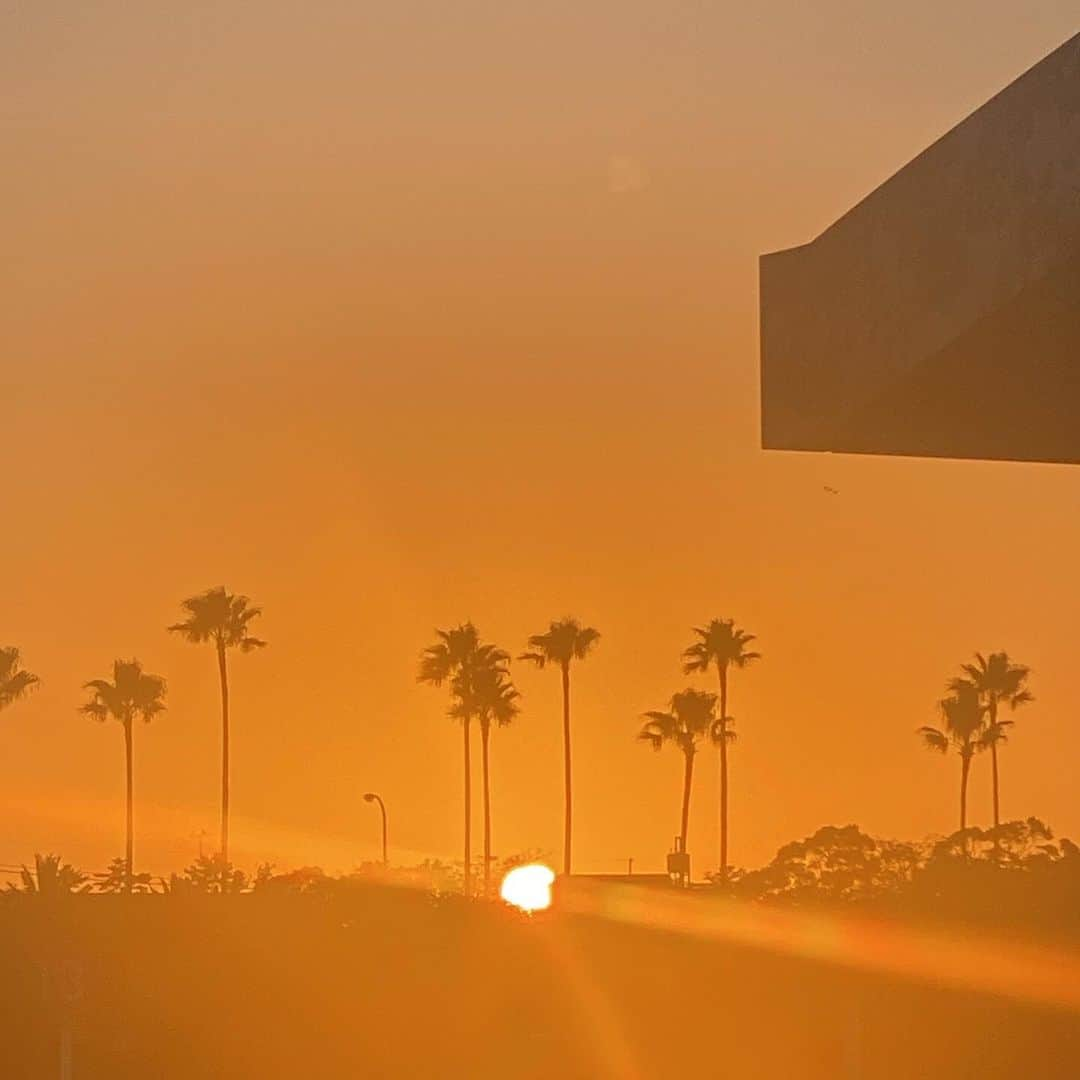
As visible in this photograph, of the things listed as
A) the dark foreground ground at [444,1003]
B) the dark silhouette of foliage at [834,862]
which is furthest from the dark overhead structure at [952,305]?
the dark silhouette of foliage at [834,862]

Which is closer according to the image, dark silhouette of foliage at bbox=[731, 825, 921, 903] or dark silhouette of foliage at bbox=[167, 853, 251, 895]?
dark silhouette of foliage at bbox=[167, 853, 251, 895]

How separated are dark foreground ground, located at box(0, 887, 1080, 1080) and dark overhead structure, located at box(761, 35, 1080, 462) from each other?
11.3 metres

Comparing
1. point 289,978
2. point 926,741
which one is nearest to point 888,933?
point 289,978

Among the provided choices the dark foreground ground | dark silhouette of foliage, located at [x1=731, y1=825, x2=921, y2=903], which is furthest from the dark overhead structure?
dark silhouette of foliage, located at [x1=731, y1=825, x2=921, y2=903]

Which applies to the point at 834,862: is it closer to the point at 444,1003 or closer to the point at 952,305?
the point at 444,1003

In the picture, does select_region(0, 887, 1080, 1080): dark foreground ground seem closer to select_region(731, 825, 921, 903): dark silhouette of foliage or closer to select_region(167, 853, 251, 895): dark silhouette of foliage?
select_region(167, 853, 251, 895): dark silhouette of foliage

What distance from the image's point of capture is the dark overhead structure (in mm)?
20984

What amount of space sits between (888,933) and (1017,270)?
718 inches

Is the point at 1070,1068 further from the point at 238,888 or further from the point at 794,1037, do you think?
the point at 238,888

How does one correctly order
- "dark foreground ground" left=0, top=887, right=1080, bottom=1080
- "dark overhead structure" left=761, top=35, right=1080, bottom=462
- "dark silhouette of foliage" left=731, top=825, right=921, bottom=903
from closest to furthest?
1. "dark overhead structure" left=761, top=35, right=1080, bottom=462
2. "dark foreground ground" left=0, top=887, right=1080, bottom=1080
3. "dark silhouette of foliage" left=731, top=825, right=921, bottom=903

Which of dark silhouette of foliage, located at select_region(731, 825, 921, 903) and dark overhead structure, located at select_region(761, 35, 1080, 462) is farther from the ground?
dark overhead structure, located at select_region(761, 35, 1080, 462)

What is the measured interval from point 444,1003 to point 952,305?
64.3 feet

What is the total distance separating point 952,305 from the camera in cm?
2272

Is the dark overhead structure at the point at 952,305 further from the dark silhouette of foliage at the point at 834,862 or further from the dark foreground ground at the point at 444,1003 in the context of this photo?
the dark silhouette of foliage at the point at 834,862
